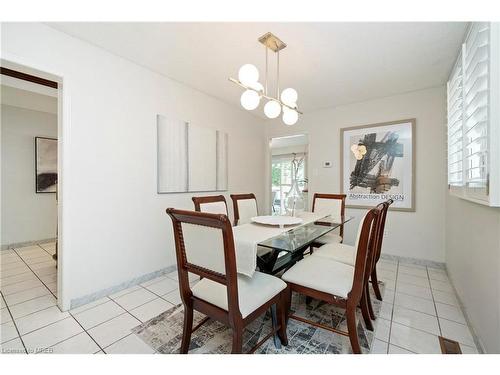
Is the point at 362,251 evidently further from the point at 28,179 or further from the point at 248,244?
the point at 28,179

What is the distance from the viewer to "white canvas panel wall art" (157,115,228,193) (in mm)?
2693

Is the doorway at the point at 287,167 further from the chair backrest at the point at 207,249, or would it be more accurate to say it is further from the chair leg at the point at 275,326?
the chair backrest at the point at 207,249

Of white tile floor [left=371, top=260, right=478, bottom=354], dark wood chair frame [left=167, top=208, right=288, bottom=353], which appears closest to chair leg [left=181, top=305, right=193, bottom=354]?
dark wood chair frame [left=167, top=208, right=288, bottom=353]

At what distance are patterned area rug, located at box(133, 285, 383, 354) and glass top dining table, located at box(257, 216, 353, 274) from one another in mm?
428

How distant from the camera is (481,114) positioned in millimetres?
1332

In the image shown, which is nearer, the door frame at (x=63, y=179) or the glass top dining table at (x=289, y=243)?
the glass top dining table at (x=289, y=243)

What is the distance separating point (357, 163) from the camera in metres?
3.46

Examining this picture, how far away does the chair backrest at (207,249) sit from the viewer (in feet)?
3.46

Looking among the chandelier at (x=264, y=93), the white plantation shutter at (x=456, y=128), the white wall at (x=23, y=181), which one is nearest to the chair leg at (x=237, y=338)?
the chandelier at (x=264, y=93)

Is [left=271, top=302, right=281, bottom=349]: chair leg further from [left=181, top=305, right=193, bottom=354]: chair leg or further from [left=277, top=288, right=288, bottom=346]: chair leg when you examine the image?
[left=181, top=305, right=193, bottom=354]: chair leg

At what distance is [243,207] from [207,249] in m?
1.55

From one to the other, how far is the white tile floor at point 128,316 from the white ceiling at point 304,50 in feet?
7.80

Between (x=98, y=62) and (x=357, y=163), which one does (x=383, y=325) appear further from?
(x=98, y=62)

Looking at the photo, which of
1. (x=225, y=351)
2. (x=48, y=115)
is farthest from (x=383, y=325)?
(x=48, y=115)
